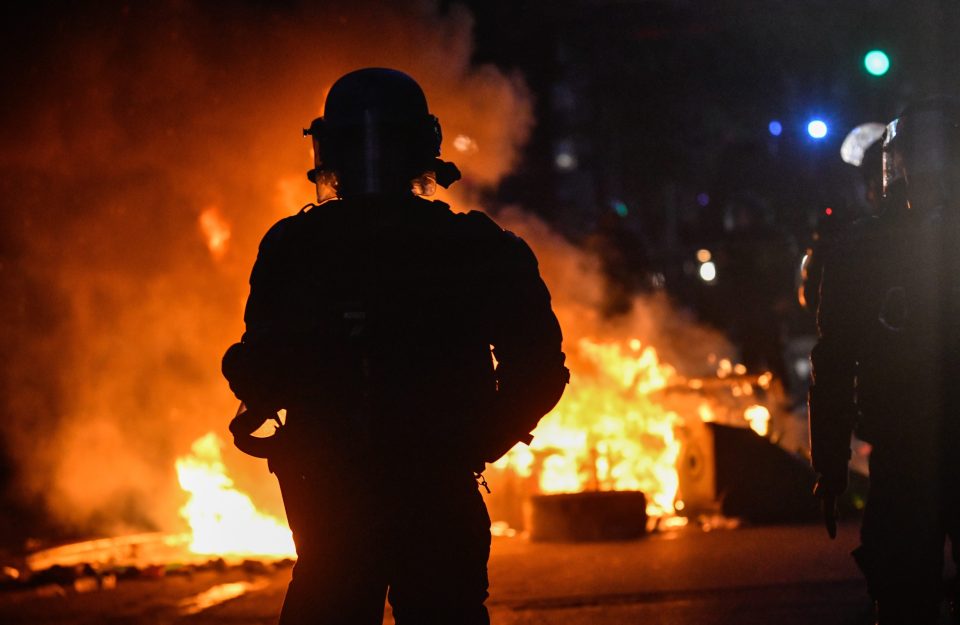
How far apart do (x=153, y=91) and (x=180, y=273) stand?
200 cm

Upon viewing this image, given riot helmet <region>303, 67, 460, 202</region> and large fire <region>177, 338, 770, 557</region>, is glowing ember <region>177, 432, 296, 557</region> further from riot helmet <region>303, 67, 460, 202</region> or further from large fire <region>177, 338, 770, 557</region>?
riot helmet <region>303, 67, 460, 202</region>

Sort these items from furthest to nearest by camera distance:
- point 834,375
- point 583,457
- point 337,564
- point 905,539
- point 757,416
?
point 757,416
point 583,457
point 834,375
point 905,539
point 337,564

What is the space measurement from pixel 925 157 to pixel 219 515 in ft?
28.3

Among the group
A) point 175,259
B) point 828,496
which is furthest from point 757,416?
point 828,496

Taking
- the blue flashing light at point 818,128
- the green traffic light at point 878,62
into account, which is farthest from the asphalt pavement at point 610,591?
the blue flashing light at point 818,128

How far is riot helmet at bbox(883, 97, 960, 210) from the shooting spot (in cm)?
381

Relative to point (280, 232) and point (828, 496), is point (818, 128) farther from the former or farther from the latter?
point (280, 232)

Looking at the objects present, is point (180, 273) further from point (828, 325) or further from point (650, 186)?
point (650, 186)

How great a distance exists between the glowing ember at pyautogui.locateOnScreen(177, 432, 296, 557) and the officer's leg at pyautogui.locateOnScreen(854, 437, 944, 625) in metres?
6.16

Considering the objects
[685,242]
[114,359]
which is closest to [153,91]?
[114,359]

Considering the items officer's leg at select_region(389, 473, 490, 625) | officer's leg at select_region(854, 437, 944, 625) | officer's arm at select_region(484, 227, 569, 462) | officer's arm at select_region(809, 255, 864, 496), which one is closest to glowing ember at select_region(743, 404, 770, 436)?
officer's arm at select_region(809, 255, 864, 496)

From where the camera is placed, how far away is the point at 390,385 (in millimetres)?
2461

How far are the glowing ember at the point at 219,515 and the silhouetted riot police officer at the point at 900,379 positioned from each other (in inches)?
240

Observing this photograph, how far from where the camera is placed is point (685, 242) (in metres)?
29.2
